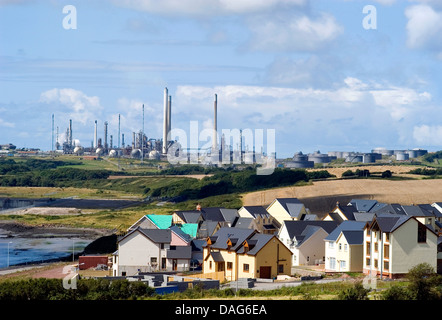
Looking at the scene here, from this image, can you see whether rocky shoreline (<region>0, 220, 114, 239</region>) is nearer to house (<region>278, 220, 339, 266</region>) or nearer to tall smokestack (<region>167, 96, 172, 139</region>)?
house (<region>278, 220, 339, 266</region>)

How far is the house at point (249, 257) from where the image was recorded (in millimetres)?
41562

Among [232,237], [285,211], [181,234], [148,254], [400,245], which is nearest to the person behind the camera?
[400,245]

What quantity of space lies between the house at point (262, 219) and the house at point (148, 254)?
10.1m

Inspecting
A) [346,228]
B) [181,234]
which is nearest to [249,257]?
[346,228]

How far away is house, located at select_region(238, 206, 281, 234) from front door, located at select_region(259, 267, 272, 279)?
41.5 feet

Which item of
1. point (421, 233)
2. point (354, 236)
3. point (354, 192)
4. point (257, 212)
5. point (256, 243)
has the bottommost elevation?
point (256, 243)

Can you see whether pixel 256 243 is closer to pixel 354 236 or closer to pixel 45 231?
pixel 354 236

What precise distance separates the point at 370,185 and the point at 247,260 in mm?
64629

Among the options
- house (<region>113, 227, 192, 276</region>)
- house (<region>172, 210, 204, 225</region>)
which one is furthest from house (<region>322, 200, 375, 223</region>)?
house (<region>113, 227, 192, 276</region>)

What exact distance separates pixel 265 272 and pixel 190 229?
1106 centimetres

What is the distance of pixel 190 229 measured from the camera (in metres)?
52.0

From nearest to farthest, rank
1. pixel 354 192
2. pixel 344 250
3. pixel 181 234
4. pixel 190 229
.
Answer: pixel 344 250 < pixel 181 234 < pixel 190 229 < pixel 354 192
